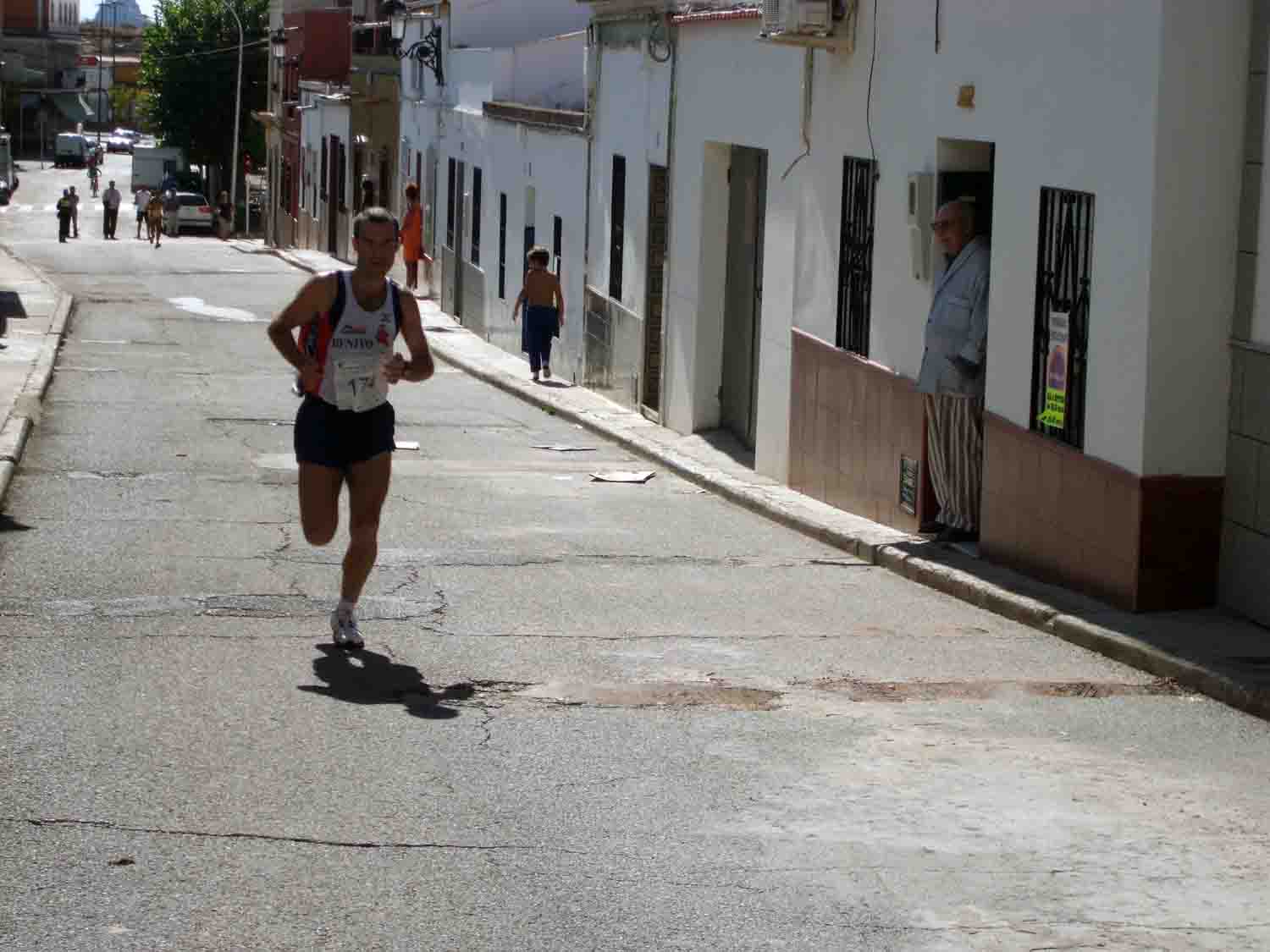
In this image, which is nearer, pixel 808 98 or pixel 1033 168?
pixel 1033 168

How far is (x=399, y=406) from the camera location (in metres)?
22.1

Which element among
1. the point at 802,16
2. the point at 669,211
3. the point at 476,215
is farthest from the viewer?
the point at 476,215

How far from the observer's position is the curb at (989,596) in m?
8.54

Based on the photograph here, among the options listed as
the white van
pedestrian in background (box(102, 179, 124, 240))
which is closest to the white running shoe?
pedestrian in background (box(102, 179, 124, 240))

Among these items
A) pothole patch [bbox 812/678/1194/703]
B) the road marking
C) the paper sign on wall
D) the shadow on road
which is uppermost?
the paper sign on wall

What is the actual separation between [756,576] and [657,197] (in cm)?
999

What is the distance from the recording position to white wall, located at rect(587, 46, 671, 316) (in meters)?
20.9

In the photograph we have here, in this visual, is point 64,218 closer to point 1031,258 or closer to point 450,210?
point 450,210

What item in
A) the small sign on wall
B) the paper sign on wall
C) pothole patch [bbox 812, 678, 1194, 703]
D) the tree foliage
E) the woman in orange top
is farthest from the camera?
the tree foliage

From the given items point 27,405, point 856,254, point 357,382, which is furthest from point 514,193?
point 357,382

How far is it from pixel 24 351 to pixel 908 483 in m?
14.7

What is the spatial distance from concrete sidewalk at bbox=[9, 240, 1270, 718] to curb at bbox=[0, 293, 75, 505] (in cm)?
2

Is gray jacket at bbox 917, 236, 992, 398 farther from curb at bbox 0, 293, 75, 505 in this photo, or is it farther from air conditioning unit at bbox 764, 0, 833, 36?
curb at bbox 0, 293, 75, 505

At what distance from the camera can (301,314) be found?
28.7ft
